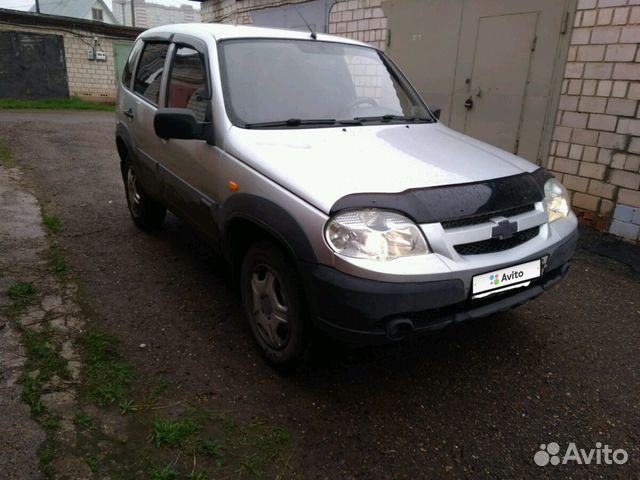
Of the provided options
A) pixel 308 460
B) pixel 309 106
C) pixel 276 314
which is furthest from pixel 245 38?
pixel 308 460

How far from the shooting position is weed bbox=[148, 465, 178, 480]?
6.38ft

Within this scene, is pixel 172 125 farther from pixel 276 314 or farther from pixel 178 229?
pixel 178 229

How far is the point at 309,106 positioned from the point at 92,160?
6.44 m

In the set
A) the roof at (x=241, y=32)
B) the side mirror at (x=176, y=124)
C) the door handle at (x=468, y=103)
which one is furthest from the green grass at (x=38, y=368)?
the door handle at (x=468, y=103)

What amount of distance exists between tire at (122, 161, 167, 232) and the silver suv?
0.82 m

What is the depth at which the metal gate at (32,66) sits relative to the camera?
1730cm

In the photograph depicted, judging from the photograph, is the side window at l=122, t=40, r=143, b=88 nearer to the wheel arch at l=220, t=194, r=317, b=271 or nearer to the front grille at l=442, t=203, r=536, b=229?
the wheel arch at l=220, t=194, r=317, b=271

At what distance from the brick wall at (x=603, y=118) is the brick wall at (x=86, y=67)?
751 inches

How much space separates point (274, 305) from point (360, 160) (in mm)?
887

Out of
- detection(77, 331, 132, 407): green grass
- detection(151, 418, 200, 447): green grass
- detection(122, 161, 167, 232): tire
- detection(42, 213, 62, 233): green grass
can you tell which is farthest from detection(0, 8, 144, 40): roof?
detection(151, 418, 200, 447): green grass

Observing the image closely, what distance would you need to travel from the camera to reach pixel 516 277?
2334 millimetres

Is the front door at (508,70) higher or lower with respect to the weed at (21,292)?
higher

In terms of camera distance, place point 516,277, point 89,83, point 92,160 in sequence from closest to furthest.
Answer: point 516,277, point 92,160, point 89,83

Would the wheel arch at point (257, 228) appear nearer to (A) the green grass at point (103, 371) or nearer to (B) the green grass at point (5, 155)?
(A) the green grass at point (103, 371)
